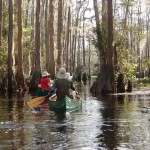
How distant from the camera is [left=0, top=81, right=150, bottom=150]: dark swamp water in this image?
9.01 meters

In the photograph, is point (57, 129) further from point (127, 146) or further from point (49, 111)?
point (49, 111)

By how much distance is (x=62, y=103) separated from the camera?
14.8 m

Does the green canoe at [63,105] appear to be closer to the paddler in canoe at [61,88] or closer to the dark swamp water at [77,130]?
the paddler in canoe at [61,88]

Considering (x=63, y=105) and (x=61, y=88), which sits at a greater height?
(x=61, y=88)

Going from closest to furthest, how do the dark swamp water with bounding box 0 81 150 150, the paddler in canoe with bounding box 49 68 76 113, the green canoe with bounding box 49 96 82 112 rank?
the dark swamp water with bounding box 0 81 150 150
the paddler in canoe with bounding box 49 68 76 113
the green canoe with bounding box 49 96 82 112

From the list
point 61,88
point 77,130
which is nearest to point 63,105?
point 61,88

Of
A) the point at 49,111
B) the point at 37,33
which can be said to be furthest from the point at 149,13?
the point at 49,111

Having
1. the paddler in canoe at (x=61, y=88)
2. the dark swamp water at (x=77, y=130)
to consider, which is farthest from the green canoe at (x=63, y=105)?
the dark swamp water at (x=77, y=130)

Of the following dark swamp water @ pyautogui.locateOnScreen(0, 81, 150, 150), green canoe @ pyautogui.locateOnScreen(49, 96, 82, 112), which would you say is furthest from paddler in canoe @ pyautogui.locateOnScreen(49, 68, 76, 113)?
dark swamp water @ pyautogui.locateOnScreen(0, 81, 150, 150)

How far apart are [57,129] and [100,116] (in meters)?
3.32

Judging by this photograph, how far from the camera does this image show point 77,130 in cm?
1096

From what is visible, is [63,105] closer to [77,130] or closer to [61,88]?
[61,88]

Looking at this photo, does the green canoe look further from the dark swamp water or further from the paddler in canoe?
the dark swamp water

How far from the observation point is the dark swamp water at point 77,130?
9.01 meters
